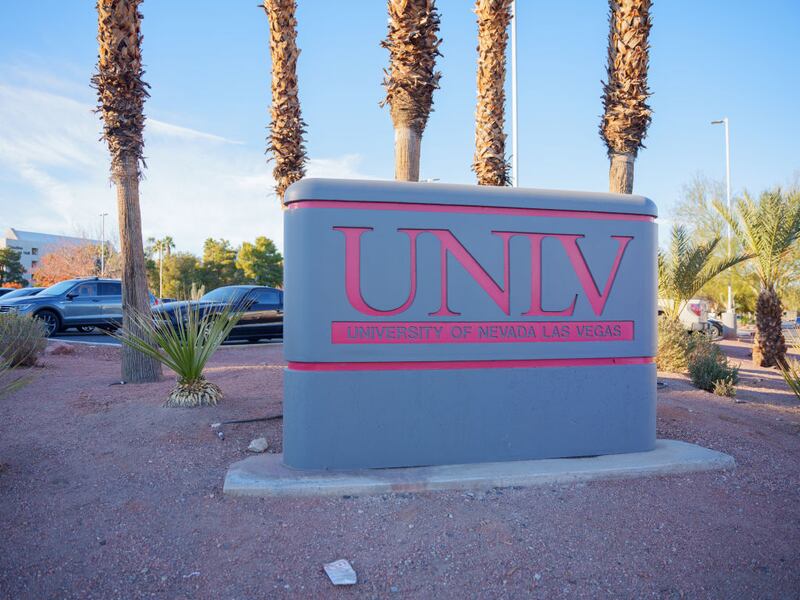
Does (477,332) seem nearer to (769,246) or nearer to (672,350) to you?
(672,350)

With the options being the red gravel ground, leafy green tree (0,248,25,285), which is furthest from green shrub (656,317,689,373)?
leafy green tree (0,248,25,285)

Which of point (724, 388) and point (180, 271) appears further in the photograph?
point (180, 271)

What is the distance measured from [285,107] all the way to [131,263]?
10.8 feet

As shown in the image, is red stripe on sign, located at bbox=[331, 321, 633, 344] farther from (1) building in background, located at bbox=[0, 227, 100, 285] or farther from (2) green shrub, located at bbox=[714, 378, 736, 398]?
(1) building in background, located at bbox=[0, 227, 100, 285]

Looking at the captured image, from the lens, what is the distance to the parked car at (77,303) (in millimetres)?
15992

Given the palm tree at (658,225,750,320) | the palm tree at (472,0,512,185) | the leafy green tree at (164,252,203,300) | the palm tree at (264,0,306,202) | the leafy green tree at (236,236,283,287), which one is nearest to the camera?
Result: the palm tree at (264,0,306,202)

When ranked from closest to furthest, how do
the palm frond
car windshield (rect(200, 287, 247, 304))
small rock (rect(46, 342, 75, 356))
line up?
the palm frond < small rock (rect(46, 342, 75, 356)) < car windshield (rect(200, 287, 247, 304))

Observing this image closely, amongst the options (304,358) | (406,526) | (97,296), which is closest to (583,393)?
(406,526)

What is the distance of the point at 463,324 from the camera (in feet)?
15.8

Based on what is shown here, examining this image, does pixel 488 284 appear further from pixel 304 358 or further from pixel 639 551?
pixel 639 551

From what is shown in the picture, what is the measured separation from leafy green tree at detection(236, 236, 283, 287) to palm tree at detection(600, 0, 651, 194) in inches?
1548

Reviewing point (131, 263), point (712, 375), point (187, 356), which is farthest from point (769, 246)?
point (131, 263)

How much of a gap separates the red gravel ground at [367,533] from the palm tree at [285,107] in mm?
4885

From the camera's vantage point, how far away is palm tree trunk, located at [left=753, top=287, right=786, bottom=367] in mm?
16047
